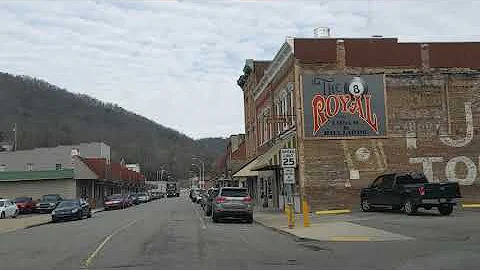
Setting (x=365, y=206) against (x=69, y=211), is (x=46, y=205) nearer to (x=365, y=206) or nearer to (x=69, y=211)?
(x=69, y=211)

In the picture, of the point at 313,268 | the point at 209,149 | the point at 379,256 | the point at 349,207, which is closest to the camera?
the point at 313,268

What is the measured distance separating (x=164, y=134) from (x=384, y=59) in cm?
11366

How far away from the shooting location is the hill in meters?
104

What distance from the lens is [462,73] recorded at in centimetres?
3416

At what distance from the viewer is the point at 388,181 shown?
1130 inches

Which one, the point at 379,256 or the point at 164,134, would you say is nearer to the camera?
the point at 379,256

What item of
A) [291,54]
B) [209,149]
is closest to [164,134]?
[209,149]

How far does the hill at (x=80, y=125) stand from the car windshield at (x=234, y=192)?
78.9 m

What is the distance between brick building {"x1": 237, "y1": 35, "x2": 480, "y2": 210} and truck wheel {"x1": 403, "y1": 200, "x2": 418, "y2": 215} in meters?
5.56

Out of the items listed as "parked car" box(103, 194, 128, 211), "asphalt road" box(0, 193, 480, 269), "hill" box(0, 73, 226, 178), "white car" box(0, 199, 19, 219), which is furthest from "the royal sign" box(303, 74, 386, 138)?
"hill" box(0, 73, 226, 178)

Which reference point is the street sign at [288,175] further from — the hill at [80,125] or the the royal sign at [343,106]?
the hill at [80,125]

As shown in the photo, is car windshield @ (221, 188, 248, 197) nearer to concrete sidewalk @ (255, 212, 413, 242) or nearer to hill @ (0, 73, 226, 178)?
concrete sidewalk @ (255, 212, 413, 242)

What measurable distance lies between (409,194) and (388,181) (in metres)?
1.87

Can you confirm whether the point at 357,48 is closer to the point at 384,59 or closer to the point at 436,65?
the point at 384,59
